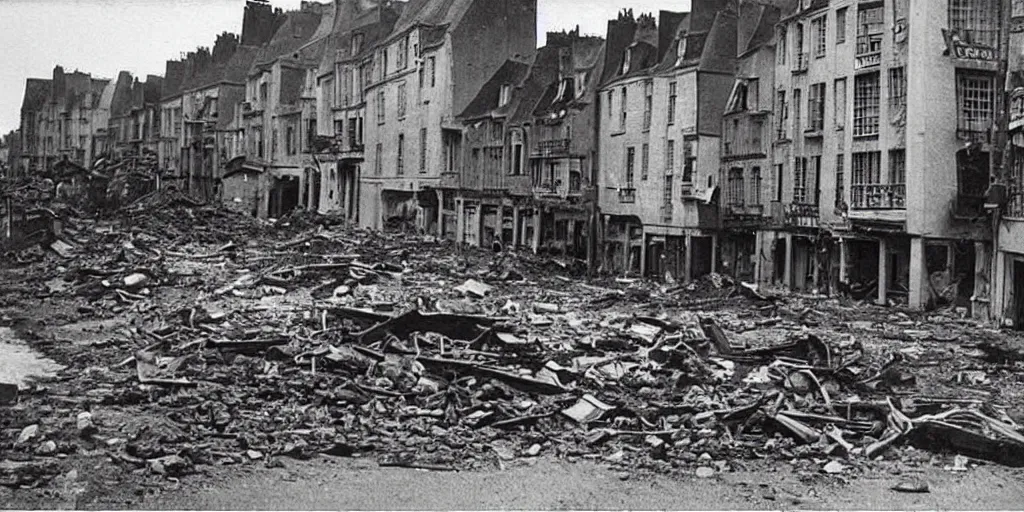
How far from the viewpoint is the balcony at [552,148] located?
56844 millimetres

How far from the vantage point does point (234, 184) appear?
87.4 meters

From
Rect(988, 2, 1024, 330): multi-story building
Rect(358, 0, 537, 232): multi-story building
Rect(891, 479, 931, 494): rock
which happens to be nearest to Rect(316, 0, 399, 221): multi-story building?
Rect(358, 0, 537, 232): multi-story building

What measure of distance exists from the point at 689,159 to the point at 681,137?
122 cm

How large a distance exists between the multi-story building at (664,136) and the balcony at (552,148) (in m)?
2.18

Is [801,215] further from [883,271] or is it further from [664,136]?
[664,136]

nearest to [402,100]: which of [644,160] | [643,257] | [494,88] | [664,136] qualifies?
[494,88]

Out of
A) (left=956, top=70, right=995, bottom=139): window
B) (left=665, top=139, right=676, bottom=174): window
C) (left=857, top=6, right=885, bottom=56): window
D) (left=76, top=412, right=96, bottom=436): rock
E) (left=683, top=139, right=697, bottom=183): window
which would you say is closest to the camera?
(left=76, top=412, right=96, bottom=436): rock

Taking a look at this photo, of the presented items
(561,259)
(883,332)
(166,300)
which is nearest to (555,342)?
(883,332)

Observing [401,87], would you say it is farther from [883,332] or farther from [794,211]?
[883,332]

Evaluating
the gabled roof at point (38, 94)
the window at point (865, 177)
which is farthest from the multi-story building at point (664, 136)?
the gabled roof at point (38, 94)

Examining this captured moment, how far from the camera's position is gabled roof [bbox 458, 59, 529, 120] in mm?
64438

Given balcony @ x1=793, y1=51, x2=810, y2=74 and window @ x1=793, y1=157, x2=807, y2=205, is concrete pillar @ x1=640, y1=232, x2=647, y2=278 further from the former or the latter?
balcony @ x1=793, y1=51, x2=810, y2=74

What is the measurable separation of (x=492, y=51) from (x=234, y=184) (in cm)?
3156

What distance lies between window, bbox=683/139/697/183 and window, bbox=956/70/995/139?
14.5 m
